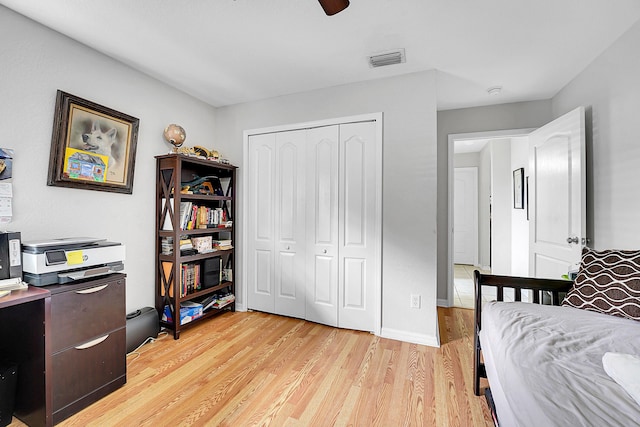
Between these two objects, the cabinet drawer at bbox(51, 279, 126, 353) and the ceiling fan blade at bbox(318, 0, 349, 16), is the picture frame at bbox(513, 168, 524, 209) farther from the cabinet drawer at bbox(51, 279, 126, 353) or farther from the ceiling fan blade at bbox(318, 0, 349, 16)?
the cabinet drawer at bbox(51, 279, 126, 353)

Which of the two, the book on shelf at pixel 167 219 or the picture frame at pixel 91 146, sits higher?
the picture frame at pixel 91 146

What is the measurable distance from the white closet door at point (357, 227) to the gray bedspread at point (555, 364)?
4.01 ft

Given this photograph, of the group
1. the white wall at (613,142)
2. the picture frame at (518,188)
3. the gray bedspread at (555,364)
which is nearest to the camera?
the gray bedspread at (555,364)

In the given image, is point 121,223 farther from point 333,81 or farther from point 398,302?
point 398,302

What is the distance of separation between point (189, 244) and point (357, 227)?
167 centimetres

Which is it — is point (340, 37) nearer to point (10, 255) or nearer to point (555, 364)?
point (555, 364)

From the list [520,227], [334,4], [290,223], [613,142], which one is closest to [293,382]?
[290,223]

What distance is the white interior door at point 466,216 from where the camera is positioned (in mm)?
6168

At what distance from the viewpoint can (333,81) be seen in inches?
107

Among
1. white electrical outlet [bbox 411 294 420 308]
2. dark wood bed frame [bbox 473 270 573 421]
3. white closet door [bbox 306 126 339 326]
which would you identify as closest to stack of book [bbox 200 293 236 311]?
white closet door [bbox 306 126 339 326]

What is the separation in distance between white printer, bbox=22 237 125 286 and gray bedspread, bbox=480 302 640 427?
2258mm

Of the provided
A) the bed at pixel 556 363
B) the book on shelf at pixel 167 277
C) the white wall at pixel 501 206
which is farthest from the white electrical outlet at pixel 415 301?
the white wall at pixel 501 206

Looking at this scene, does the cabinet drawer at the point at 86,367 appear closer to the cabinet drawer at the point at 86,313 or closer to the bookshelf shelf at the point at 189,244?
the cabinet drawer at the point at 86,313

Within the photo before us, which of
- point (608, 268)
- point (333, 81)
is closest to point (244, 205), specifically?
point (333, 81)
